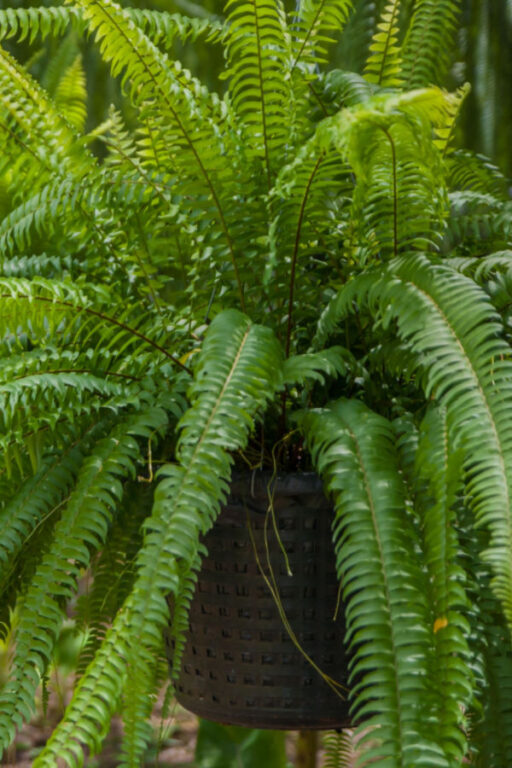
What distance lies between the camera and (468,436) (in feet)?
2.13

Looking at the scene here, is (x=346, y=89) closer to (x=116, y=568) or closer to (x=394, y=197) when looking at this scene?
(x=394, y=197)

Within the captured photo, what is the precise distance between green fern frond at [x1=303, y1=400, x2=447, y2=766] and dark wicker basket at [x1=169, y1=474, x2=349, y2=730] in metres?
0.08

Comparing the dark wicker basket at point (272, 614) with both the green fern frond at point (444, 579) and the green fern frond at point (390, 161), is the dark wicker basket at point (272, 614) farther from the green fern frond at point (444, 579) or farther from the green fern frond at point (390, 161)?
the green fern frond at point (390, 161)

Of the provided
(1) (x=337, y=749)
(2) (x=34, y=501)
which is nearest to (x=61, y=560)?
(2) (x=34, y=501)

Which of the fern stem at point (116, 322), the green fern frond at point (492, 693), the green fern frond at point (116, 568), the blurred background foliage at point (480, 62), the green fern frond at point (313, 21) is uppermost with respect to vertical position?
the blurred background foliage at point (480, 62)

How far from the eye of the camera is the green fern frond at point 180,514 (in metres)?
0.65

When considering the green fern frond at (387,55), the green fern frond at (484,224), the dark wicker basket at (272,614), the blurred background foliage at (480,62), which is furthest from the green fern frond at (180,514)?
the blurred background foliage at (480,62)

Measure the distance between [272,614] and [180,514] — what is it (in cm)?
23

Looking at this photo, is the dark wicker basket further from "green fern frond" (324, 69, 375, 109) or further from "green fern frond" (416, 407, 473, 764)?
"green fern frond" (324, 69, 375, 109)

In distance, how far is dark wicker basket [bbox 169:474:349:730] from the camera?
84 centimetres

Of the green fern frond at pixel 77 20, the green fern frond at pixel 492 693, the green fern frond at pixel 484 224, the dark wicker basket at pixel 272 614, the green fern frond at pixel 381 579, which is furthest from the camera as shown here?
the green fern frond at pixel 77 20

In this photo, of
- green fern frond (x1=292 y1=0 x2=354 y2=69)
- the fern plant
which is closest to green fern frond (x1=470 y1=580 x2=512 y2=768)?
the fern plant

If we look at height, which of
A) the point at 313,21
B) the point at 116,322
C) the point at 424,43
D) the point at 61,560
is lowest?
the point at 61,560

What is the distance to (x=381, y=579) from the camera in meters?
0.66
